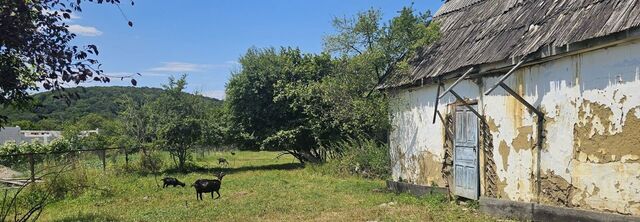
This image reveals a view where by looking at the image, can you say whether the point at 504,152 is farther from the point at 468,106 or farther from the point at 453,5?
the point at 453,5

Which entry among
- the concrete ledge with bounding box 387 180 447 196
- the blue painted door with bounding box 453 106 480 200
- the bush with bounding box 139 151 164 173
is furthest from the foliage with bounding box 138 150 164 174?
the blue painted door with bounding box 453 106 480 200

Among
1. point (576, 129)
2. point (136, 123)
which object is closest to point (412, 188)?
point (576, 129)

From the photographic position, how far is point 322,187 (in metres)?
14.7

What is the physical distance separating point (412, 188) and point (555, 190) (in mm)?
4495

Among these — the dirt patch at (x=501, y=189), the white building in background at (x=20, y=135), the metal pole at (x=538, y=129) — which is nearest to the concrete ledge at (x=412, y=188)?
the dirt patch at (x=501, y=189)

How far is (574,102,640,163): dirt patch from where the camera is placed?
665 cm

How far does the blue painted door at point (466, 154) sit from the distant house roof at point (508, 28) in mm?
1037

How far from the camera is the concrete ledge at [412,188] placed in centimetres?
1111

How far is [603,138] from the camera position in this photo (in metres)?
7.05

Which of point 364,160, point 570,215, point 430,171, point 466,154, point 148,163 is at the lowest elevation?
point 148,163

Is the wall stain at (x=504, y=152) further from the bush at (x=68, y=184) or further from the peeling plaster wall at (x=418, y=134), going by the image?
the bush at (x=68, y=184)

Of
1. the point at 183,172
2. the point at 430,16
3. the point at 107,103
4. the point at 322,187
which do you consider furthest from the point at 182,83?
the point at 107,103

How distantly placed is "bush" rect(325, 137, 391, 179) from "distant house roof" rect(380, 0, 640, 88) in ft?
13.7

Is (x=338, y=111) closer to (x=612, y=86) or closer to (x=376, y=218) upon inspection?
(x=376, y=218)
